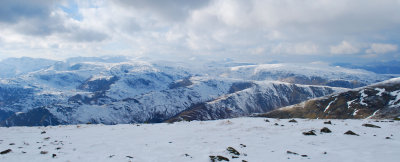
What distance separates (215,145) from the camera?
20781mm

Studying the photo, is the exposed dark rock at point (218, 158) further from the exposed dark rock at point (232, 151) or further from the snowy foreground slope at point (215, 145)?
the exposed dark rock at point (232, 151)


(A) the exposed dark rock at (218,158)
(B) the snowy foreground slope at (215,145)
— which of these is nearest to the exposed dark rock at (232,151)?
(B) the snowy foreground slope at (215,145)

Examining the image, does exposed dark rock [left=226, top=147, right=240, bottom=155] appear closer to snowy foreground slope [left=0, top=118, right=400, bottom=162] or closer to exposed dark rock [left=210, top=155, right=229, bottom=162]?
snowy foreground slope [left=0, top=118, right=400, bottom=162]

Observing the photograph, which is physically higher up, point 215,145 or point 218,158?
point 218,158

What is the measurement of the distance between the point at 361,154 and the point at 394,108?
239902 mm

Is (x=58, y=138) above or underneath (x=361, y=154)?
underneath

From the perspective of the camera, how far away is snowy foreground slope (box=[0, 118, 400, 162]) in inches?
672

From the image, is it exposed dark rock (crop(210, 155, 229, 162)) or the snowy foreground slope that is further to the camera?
the snowy foreground slope

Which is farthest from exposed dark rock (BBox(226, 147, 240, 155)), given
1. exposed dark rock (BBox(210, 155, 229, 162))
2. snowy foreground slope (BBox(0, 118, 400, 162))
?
exposed dark rock (BBox(210, 155, 229, 162))

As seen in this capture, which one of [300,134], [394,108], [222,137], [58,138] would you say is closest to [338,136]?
[300,134]

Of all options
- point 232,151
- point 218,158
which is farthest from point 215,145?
point 218,158

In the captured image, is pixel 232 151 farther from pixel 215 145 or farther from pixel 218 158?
pixel 215 145

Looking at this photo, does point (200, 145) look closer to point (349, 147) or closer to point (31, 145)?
point (349, 147)

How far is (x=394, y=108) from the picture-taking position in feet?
656
